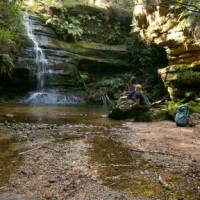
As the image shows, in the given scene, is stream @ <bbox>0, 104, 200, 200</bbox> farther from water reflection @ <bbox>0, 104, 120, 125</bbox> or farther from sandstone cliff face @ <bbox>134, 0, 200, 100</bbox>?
sandstone cliff face @ <bbox>134, 0, 200, 100</bbox>

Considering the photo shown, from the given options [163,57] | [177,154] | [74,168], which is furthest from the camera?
[163,57]

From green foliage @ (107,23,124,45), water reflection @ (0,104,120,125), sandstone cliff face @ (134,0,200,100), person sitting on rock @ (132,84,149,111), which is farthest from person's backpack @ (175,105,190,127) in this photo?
green foliage @ (107,23,124,45)

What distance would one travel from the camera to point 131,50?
20391mm

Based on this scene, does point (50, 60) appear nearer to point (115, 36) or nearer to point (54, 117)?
point (115, 36)

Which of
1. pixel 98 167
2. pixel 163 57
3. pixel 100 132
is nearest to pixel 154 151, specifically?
pixel 98 167

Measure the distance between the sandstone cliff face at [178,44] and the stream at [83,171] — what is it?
7.15m

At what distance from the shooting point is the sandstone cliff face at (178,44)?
1286 cm

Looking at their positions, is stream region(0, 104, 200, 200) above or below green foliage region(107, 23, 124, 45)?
below

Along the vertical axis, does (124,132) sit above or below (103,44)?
below

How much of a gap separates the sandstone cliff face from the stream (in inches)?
282

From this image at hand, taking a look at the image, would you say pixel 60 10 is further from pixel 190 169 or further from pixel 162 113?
pixel 190 169

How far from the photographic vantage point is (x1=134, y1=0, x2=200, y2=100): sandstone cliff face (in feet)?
42.2

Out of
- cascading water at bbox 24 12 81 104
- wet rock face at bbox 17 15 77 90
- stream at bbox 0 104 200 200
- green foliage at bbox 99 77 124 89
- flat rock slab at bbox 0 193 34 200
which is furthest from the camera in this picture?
green foliage at bbox 99 77 124 89

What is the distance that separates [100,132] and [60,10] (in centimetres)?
1549
